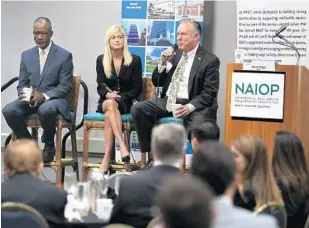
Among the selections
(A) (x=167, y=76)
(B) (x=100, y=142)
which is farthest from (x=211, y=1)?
(B) (x=100, y=142)

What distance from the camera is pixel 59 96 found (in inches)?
235

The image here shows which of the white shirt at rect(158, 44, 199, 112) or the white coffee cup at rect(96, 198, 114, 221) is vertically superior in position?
the white shirt at rect(158, 44, 199, 112)

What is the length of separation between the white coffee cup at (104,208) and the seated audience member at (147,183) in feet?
0.87

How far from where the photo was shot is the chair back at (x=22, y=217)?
2.77m

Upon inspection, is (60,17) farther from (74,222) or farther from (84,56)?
(74,222)

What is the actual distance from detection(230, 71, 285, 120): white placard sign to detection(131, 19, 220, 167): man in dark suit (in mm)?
610

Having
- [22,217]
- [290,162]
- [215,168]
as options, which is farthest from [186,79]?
[215,168]

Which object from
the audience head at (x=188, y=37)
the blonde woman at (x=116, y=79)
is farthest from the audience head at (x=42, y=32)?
the audience head at (x=188, y=37)

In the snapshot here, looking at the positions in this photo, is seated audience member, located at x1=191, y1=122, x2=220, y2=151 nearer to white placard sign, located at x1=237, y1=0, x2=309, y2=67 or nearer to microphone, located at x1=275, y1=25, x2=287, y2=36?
microphone, located at x1=275, y1=25, x2=287, y2=36

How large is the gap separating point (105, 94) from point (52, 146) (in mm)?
710

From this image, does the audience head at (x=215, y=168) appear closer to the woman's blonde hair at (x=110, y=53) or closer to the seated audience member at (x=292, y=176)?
the seated audience member at (x=292, y=176)

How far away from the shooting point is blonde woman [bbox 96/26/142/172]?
593cm

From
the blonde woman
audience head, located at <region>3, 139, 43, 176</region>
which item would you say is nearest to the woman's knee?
the blonde woman

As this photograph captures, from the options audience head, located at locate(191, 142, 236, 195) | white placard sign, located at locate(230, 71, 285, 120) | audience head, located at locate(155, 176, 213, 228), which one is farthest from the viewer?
white placard sign, located at locate(230, 71, 285, 120)
